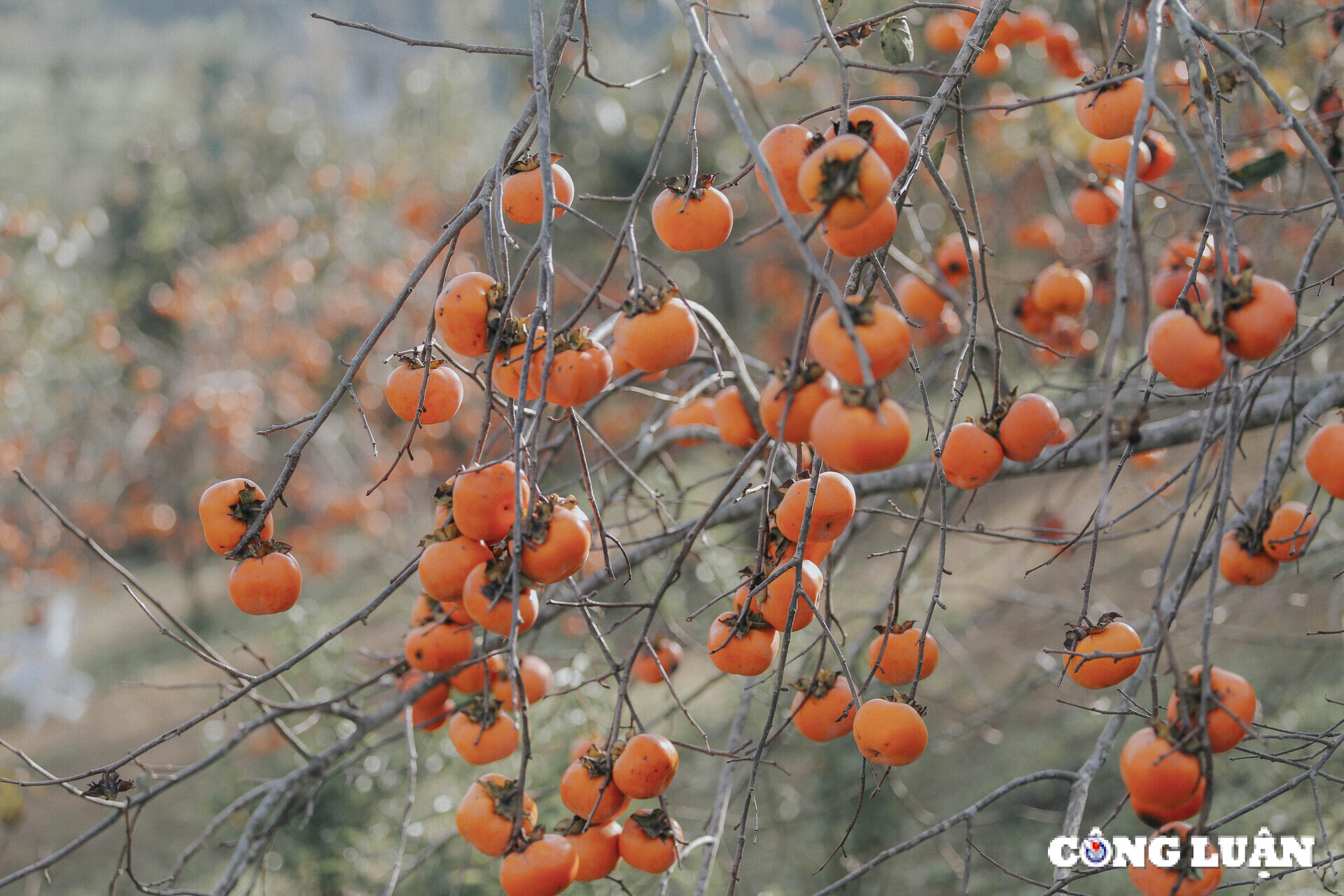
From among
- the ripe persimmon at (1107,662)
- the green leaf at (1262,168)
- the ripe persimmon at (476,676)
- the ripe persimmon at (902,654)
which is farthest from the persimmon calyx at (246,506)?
the green leaf at (1262,168)

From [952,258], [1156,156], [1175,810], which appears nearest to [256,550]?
[1175,810]

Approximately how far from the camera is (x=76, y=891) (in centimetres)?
460

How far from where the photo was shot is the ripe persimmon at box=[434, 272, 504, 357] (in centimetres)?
116

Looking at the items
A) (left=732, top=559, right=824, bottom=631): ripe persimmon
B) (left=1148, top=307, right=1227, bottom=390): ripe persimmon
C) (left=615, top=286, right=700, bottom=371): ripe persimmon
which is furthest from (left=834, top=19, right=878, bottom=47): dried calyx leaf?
(left=732, top=559, right=824, bottom=631): ripe persimmon

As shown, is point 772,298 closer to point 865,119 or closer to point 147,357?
point 147,357

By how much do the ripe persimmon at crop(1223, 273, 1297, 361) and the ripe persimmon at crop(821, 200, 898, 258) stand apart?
1.21ft

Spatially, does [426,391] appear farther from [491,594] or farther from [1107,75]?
[1107,75]

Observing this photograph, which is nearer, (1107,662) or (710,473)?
(1107,662)

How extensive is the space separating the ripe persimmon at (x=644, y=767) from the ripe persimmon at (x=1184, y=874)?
606 millimetres

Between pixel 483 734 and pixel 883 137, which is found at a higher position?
pixel 883 137

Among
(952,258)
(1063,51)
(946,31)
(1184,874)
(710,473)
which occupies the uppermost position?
(710,473)

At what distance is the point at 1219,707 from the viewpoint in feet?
3.10

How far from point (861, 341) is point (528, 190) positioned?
63cm

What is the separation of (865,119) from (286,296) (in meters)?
7.58
